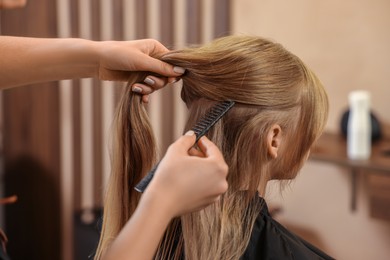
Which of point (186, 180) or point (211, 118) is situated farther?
point (211, 118)

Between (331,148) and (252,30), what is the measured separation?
2.35 ft

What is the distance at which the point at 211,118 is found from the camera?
1123 mm

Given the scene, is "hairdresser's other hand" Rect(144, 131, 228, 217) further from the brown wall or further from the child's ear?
the brown wall

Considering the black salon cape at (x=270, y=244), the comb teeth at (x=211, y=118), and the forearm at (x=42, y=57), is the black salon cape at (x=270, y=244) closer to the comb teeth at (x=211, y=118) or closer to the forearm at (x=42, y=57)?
the comb teeth at (x=211, y=118)

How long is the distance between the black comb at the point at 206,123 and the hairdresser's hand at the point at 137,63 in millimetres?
115

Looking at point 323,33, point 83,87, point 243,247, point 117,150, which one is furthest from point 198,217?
point 83,87

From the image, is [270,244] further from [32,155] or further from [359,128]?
[32,155]

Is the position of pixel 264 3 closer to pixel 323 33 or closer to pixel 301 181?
pixel 323 33

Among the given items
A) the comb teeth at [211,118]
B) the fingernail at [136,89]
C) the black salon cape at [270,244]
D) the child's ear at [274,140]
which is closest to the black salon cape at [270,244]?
the black salon cape at [270,244]

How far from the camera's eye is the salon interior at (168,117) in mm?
2688

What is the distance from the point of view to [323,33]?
2.79 m

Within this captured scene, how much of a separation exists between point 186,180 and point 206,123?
0.64 feet

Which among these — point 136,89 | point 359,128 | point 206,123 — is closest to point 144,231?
point 206,123

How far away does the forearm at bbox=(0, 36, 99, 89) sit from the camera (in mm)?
1276
